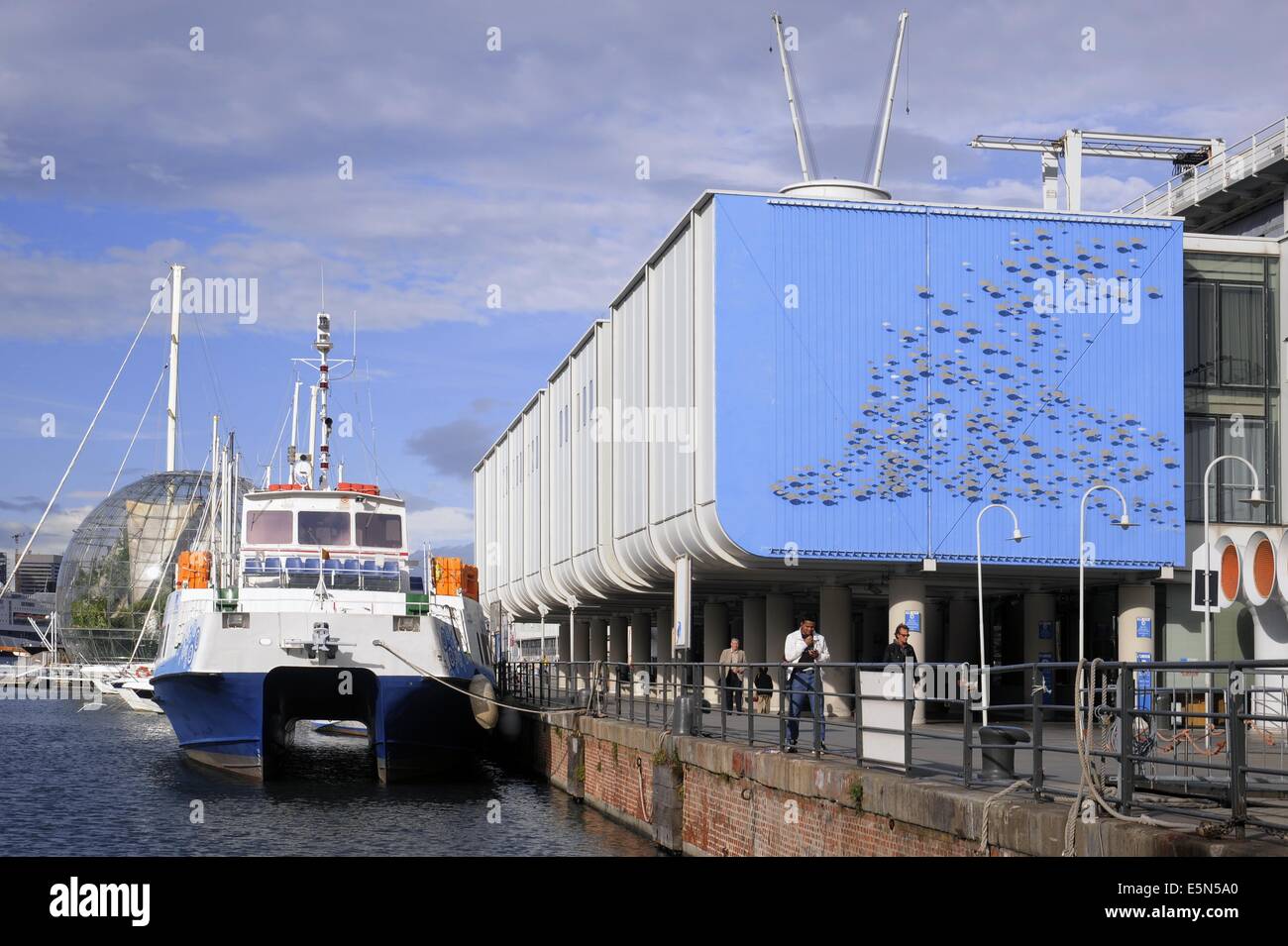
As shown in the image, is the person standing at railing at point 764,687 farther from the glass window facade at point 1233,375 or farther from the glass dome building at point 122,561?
the glass dome building at point 122,561

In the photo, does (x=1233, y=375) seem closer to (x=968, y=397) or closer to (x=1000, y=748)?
(x=968, y=397)

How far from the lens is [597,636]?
70750 millimetres

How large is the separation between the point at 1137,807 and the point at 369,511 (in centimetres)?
2367

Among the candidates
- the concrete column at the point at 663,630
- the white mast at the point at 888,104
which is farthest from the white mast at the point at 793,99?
the concrete column at the point at 663,630

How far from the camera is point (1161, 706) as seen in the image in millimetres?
13531

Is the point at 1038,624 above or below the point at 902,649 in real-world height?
below

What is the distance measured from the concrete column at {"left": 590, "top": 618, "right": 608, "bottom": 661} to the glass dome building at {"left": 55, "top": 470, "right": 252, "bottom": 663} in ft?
Result: 134

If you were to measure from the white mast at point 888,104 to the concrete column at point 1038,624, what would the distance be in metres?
11.4

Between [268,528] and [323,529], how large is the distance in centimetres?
115

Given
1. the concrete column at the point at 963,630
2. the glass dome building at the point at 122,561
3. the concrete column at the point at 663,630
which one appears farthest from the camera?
the glass dome building at the point at 122,561

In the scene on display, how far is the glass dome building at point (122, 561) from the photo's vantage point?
101938mm

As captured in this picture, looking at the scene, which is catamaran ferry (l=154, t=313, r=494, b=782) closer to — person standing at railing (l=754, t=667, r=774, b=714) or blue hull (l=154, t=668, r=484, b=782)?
blue hull (l=154, t=668, r=484, b=782)

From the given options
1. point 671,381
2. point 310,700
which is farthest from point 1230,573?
point 310,700
